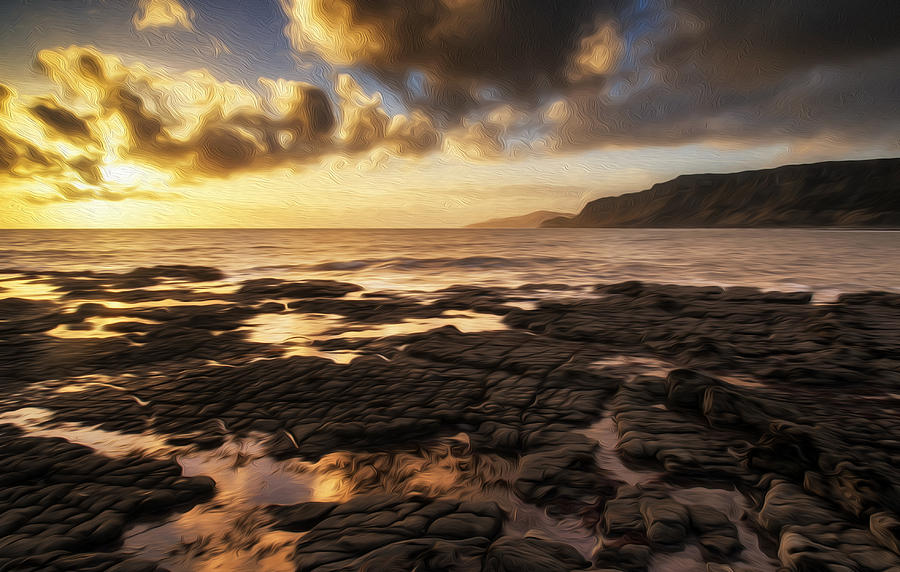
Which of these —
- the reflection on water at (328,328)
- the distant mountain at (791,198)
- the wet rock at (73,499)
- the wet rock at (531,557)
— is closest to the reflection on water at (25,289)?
the reflection on water at (328,328)

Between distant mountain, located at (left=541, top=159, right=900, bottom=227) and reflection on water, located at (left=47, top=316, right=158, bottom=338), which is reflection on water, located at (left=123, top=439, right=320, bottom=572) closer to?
reflection on water, located at (left=47, top=316, right=158, bottom=338)

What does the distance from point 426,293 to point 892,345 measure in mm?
8133

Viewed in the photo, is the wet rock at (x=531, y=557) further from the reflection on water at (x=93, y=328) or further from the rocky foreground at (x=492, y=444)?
the reflection on water at (x=93, y=328)

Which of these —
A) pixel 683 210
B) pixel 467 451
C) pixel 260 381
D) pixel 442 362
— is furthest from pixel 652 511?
pixel 683 210

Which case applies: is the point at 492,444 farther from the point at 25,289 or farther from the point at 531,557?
the point at 25,289

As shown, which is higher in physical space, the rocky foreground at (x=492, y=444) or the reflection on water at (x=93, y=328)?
the reflection on water at (x=93, y=328)

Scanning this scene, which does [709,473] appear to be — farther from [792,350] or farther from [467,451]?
[792,350]

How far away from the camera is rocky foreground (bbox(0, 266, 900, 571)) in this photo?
6.32 ft

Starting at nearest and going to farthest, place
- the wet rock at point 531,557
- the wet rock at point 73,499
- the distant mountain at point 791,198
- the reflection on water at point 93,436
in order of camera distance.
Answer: the wet rock at point 531,557, the wet rock at point 73,499, the reflection on water at point 93,436, the distant mountain at point 791,198

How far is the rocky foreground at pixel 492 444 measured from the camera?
75.9 inches

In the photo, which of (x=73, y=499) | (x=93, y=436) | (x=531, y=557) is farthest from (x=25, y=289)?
(x=531, y=557)

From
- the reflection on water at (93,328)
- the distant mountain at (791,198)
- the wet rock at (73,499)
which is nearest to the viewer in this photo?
the wet rock at (73,499)

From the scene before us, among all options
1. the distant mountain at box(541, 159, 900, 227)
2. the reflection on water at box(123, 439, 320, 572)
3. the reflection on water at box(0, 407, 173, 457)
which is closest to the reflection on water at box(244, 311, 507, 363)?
the reflection on water at box(0, 407, 173, 457)

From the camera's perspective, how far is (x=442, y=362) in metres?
4.83
